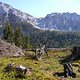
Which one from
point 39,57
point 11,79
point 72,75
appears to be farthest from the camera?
point 39,57

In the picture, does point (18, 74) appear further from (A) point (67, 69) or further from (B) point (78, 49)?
(B) point (78, 49)

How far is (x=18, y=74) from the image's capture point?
25625 millimetres

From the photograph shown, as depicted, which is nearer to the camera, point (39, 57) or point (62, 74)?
point (62, 74)

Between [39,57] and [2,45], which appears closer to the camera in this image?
[39,57]

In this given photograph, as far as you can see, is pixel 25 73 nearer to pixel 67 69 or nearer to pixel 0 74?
pixel 0 74

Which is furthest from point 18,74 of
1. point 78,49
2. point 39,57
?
point 78,49

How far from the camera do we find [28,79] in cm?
2475

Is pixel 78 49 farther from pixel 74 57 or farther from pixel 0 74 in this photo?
pixel 0 74

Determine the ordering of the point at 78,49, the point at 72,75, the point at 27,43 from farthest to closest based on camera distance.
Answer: the point at 27,43, the point at 78,49, the point at 72,75

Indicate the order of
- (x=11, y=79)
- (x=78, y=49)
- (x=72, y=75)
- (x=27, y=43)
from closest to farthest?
1. (x=11, y=79)
2. (x=72, y=75)
3. (x=78, y=49)
4. (x=27, y=43)

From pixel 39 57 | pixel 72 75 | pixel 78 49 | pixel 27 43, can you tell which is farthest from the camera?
pixel 27 43

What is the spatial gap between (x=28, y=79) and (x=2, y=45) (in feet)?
116

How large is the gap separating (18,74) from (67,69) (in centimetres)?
829

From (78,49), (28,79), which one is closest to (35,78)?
(28,79)
